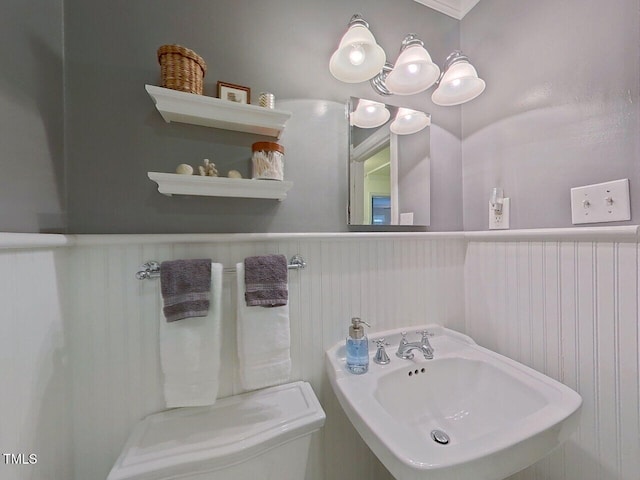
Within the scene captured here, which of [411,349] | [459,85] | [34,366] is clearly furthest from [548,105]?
[34,366]

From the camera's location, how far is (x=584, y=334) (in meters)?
0.72

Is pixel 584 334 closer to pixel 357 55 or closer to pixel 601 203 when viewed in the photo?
pixel 601 203

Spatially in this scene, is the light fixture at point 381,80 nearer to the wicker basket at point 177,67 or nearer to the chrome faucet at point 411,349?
the wicker basket at point 177,67

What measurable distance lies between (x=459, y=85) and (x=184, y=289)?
122 cm

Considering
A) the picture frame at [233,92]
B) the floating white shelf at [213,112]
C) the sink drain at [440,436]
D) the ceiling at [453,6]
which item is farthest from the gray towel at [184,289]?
the ceiling at [453,6]

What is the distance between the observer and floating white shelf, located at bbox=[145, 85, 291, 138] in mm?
634

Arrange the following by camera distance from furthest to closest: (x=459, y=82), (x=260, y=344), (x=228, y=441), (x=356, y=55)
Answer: (x=459, y=82)
(x=356, y=55)
(x=260, y=344)
(x=228, y=441)

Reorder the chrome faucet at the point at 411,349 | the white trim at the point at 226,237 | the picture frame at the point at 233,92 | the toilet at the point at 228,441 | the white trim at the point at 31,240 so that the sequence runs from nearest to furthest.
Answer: the white trim at the point at 31,240 < the toilet at the point at 228,441 < the white trim at the point at 226,237 < the picture frame at the point at 233,92 < the chrome faucet at the point at 411,349

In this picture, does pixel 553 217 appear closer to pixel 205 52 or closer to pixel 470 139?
pixel 470 139

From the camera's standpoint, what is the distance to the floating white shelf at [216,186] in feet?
2.12

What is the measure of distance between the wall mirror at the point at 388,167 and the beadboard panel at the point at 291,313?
0.33 ft

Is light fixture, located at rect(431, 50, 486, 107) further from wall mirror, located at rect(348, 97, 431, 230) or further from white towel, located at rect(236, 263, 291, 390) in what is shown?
white towel, located at rect(236, 263, 291, 390)

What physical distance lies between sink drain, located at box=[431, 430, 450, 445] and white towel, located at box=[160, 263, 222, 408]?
2.22 feet

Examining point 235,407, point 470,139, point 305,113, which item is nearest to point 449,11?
point 470,139
